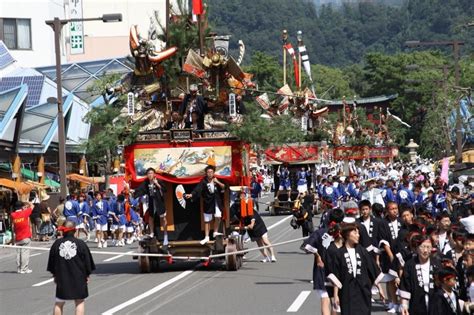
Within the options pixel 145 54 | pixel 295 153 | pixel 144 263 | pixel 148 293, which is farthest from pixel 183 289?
pixel 295 153

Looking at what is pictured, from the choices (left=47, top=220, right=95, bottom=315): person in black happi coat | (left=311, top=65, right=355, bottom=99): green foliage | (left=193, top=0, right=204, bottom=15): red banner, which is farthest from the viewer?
(left=311, top=65, right=355, bottom=99): green foliage

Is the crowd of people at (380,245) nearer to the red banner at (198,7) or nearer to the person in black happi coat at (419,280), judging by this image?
the person in black happi coat at (419,280)

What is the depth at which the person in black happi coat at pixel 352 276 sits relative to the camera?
1201 cm

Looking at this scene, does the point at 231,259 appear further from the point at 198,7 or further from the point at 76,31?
the point at 76,31

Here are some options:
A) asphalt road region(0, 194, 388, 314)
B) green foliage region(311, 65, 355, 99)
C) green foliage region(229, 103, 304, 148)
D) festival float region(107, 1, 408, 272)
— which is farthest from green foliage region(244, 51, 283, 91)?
green foliage region(229, 103, 304, 148)

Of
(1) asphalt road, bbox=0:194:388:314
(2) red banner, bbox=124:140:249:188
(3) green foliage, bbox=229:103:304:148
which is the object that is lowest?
(1) asphalt road, bbox=0:194:388:314

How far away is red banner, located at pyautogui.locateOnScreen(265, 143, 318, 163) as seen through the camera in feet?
163

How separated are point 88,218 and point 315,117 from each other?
28.2 m

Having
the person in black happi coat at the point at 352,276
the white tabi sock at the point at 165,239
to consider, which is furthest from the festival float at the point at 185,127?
the person in black happi coat at the point at 352,276

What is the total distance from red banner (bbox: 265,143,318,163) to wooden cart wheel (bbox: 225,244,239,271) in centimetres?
2594

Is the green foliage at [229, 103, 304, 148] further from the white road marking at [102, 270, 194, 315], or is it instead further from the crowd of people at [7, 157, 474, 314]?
the white road marking at [102, 270, 194, 315]

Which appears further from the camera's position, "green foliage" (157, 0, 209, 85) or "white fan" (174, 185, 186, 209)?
"green foliage" (157, 0, 209, 85)

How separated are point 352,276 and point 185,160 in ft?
37.6

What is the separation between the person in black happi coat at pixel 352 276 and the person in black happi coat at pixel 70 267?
12.7 feet
